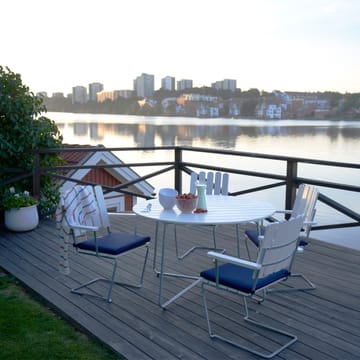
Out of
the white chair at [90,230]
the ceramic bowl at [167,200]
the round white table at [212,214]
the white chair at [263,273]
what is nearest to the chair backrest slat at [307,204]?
the round white table at [212,214]

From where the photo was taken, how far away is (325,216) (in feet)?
29.3

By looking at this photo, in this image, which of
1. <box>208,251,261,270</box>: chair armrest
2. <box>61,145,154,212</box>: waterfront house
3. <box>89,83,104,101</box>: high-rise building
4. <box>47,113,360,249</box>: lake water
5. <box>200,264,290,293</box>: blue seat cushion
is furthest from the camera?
<box>89,83,104,101</box>: high-rise building

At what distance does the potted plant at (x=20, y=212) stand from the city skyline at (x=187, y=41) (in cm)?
161

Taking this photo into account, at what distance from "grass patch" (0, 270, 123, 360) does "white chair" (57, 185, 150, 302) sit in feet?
1.29

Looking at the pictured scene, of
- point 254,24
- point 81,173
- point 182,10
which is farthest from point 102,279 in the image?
point 254,24

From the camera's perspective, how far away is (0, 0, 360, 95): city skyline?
9.77 m

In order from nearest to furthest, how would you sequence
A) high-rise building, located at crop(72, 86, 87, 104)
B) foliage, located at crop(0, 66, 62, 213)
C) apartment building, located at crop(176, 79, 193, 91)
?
1. foliage, located at crop(0, 66, 62, 213)
2. apartment building, located at crop(176, 79, 193, 91)
3. high-rise building, located at crop(72, 86, 87, 104)

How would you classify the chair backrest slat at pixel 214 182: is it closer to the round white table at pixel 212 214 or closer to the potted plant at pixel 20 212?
the round white table at pixel 212 214

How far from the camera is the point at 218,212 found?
339 centimetres

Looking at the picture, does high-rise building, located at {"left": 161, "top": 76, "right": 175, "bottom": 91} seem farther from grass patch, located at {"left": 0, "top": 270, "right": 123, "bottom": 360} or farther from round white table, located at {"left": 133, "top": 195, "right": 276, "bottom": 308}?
grass patch, located at {"left": 0, "top": 270, "right": 123, "bottom": 360}

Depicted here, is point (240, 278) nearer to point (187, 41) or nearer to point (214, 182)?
point (214, 182)

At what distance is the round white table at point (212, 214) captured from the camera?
122 inches

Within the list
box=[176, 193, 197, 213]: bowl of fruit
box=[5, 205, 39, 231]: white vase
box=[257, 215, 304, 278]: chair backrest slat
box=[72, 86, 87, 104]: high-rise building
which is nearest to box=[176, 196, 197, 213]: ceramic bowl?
box=[176, 193, 197, 213]: bowl of fruit

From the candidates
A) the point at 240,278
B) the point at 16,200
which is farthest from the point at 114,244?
the point at 16,200
